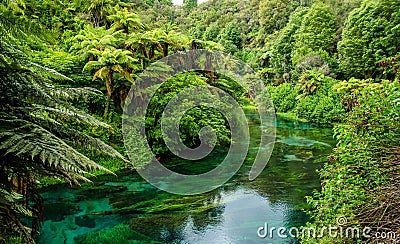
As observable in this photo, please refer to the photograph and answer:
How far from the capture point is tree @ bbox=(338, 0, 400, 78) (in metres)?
18.2

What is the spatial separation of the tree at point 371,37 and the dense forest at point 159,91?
0.20 ft

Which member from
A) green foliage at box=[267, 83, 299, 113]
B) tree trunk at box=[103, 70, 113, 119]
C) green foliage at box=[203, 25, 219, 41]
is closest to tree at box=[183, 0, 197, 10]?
green foliage at box=[203, 25, 219, 41]

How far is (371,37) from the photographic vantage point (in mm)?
18984

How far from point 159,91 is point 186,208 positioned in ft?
15.3

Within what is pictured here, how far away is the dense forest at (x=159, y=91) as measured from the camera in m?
1.99

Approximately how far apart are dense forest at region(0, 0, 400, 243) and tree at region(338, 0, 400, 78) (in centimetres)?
6

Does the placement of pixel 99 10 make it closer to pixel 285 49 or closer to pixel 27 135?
pixel 27 135

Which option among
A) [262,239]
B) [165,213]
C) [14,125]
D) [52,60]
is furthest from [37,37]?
[52,60]

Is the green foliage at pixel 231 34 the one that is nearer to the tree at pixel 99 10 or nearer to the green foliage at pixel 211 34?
the green foliage at pixel 211 34

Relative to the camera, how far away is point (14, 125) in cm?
198

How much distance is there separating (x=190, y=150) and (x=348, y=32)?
13845 mm

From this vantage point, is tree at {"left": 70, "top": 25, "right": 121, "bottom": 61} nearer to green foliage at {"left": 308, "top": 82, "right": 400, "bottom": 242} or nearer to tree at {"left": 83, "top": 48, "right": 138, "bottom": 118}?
tree at {"left": 83, "top": 48, "right": 138, "bottom": 118}

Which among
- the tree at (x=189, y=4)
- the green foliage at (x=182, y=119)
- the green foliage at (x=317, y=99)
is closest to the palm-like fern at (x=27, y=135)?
the green foliage at (x=182, y=119)

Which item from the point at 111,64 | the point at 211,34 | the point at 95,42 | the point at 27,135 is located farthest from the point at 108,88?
the point at 211,34
